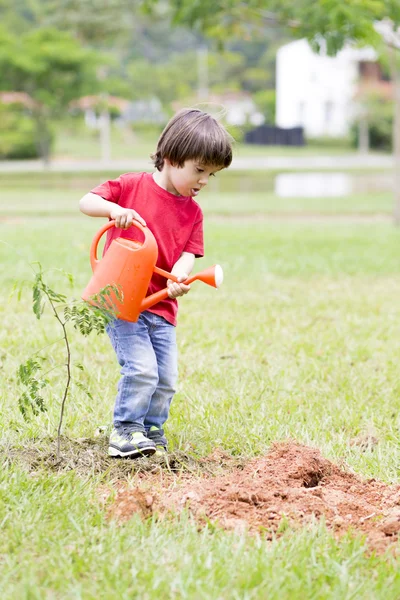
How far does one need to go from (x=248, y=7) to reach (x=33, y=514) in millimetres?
8225

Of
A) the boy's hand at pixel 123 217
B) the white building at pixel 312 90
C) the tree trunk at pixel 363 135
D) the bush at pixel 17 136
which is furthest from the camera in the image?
the white building at pixel 312 90

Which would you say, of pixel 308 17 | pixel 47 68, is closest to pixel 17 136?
pixel 47 68

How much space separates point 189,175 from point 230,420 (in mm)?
1030

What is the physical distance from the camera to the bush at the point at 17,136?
32.3 m

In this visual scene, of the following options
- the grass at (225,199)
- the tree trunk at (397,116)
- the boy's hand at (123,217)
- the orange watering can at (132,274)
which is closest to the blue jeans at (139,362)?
the orange watering can at (132,274)

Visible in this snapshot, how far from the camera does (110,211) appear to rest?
3.03m

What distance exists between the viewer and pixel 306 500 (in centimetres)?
274

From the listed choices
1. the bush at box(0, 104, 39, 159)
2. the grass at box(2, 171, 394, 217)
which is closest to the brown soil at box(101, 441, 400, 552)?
the grass at box(2, 171, 394, 217)

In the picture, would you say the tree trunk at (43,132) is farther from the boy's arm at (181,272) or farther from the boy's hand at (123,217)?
the boy's hand at (123,217)

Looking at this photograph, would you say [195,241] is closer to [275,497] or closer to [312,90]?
[275,497]

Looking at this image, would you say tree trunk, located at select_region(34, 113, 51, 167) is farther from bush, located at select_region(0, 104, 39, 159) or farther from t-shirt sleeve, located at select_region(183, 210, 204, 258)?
t-shirt sleeve, located at select_region(183, 210, 204, 258)

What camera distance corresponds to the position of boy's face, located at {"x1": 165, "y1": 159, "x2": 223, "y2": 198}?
3.09m

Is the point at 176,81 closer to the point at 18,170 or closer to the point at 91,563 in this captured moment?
the point at 18,170

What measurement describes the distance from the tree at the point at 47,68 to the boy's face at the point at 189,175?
2461 cm
